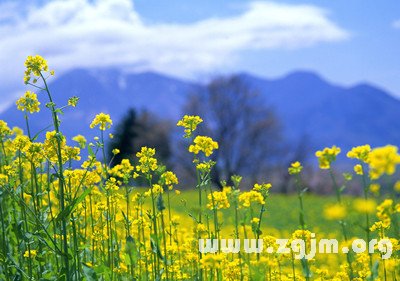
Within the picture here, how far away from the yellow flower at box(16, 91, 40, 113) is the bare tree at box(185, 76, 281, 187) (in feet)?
141

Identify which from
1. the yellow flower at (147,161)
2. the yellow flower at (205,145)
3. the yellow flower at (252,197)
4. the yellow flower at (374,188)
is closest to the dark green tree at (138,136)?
the yellow flower at (147,161)

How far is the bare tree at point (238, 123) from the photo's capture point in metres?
48.1

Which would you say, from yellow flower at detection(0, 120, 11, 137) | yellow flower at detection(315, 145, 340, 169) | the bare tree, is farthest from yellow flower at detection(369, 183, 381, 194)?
the bare tree

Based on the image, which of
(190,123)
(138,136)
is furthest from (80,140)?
(138,136)

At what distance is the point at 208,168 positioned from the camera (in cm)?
434

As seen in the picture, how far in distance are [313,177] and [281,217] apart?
129 feet

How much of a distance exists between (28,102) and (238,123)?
44.6 meters

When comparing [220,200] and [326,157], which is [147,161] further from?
[326,157]

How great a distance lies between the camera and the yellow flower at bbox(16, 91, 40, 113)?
483 cm

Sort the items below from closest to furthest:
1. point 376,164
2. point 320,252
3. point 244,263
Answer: point 376,164
point 244,263
point 320,252

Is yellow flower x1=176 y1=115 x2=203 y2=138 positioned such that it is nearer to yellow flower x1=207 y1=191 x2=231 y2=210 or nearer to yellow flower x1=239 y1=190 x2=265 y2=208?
yellow flower x1=207 y1=191 x2=231 y2=210

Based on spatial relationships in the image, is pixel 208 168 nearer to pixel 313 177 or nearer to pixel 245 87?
pixel 245 87

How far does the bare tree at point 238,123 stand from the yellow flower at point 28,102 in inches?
1696

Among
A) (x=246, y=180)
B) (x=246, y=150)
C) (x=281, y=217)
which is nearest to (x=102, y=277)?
(x=281, y=217)
